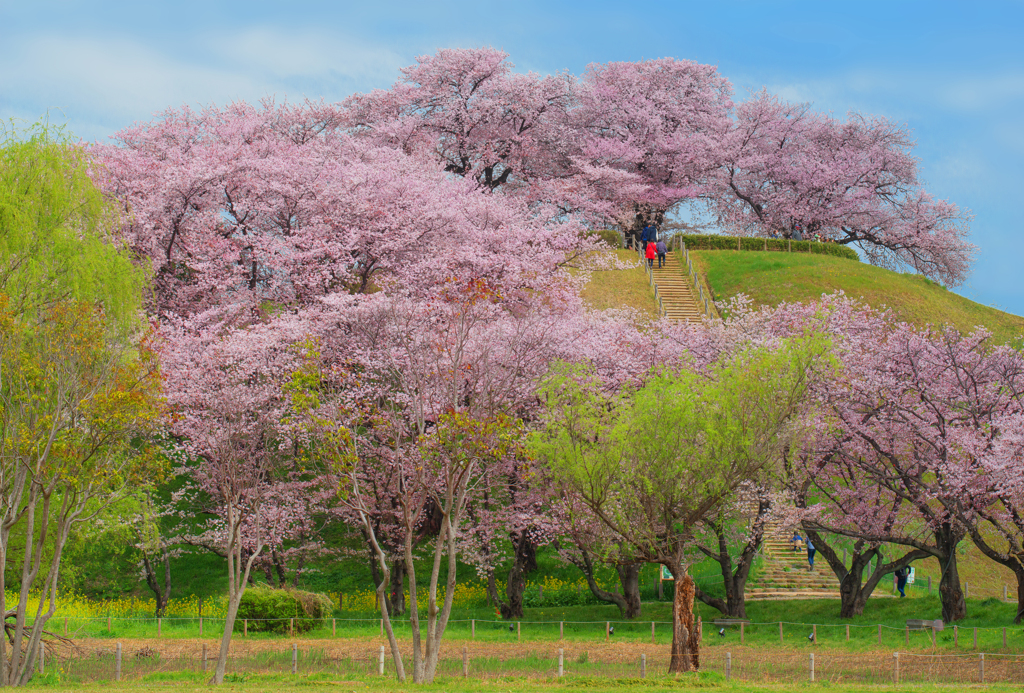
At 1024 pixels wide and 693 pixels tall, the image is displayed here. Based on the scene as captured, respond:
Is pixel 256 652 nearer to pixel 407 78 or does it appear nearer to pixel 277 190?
pixel 277 190

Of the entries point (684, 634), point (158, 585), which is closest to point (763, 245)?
point (158, 585)

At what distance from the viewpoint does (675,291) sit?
55.1 m

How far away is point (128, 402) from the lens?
18.8 metres

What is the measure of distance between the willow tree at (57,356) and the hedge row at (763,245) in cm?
4782

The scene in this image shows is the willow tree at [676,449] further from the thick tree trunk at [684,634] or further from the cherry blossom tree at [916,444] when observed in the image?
the cherry blossom tree at [916,444]

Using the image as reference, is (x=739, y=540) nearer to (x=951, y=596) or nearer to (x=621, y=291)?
(x=951, y=596)

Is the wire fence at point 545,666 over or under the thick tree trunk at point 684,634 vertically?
under

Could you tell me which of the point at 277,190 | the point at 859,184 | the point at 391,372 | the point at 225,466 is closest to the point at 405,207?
the point at 277,190

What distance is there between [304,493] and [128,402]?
461 inches

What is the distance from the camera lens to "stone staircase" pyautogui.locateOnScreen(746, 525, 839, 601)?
31750 millimetres

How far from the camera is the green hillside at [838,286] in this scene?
53656 millimetres

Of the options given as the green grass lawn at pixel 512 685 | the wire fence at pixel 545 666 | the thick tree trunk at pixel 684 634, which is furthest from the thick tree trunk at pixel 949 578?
the thick tree trunk at pixel 684 634

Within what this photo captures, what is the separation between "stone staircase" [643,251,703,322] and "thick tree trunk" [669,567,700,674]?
28760 mm

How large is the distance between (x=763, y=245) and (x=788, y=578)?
35013 mm
